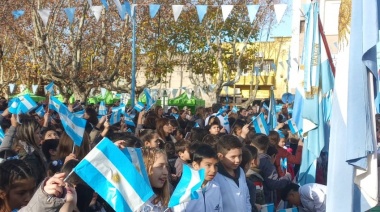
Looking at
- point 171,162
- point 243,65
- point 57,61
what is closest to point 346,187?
point 171,162

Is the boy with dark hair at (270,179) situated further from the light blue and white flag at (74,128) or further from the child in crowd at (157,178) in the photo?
the child in crowd at (157,178)

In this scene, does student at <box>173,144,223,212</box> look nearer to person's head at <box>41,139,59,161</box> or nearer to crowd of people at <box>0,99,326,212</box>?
crowd of people at <box>0,99,326,212</box>

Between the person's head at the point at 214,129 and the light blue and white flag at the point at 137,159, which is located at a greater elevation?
the light blue and white flag at the point at 137,159

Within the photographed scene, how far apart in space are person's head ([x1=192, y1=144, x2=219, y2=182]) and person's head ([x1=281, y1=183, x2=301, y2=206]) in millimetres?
1774

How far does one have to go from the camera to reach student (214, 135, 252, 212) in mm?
5355

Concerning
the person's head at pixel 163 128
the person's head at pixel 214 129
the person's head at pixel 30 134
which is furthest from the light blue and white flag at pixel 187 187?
the person's head at pixel 214 129

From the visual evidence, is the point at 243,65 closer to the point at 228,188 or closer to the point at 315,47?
the point at 315,47

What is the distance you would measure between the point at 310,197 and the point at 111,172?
315cm

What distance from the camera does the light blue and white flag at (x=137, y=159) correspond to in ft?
13.1

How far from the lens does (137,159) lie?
4.04m

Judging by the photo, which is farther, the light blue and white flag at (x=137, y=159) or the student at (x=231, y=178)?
the student at (x=231, y=178)

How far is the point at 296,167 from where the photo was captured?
951 cm

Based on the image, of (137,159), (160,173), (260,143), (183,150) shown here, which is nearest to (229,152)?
(183,150)

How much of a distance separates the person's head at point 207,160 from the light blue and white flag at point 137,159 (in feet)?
3.48
